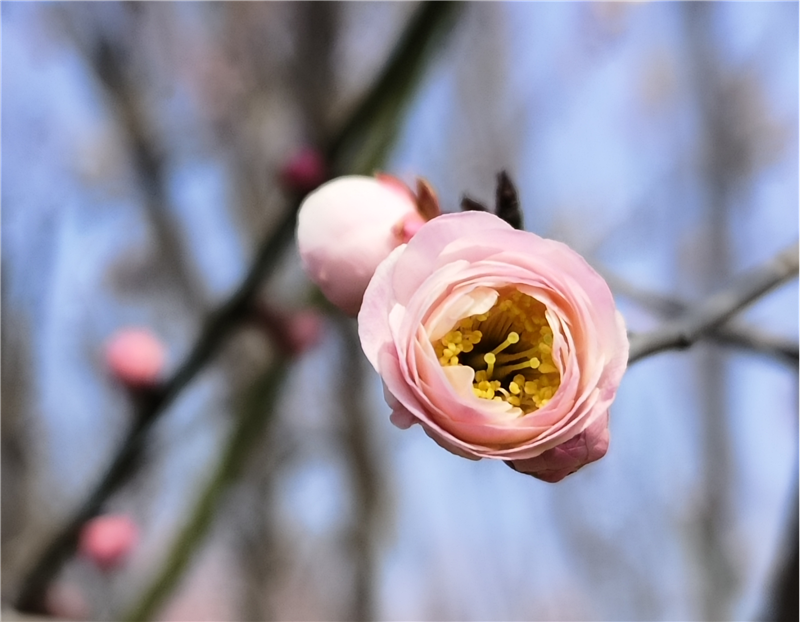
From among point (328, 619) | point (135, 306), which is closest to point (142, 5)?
point (135, 306)

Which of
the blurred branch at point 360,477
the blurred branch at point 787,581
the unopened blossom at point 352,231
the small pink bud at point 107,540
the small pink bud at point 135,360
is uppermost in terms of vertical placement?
the unopened blossom at point 352,231

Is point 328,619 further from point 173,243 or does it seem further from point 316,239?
point 316,239

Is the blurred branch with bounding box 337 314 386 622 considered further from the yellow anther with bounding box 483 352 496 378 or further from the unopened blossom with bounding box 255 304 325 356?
the yellow anther with bounding box 483 352 496 378

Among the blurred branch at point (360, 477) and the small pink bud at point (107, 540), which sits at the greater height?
the small pink bud at point (107, 540)

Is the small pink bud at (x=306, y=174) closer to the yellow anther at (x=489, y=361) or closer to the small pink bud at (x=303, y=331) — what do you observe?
the small pink bud at (x=303, y=331)

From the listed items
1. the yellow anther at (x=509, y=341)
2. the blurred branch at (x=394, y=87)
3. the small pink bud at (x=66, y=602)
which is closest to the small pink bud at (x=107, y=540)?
the small pink bud at (x=66, y=602)

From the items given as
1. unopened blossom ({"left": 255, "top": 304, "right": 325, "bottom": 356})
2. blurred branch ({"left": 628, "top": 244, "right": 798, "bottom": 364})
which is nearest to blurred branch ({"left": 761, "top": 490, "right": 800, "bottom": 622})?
blurred branch ({"left": 628, "top": 244, "right": 798, "bottom": 364})
